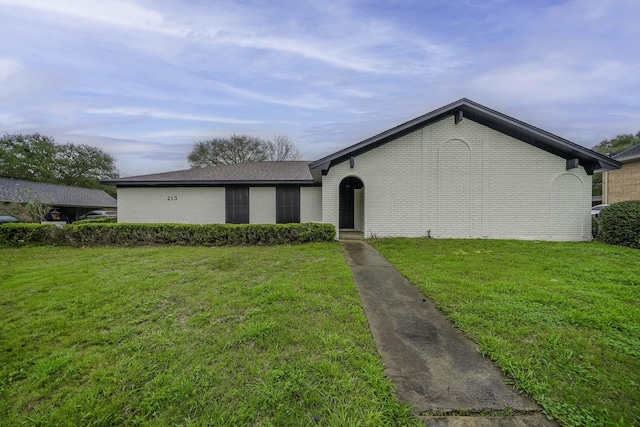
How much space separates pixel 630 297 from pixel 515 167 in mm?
6877

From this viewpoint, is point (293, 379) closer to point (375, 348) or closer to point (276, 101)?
point (375, 348)

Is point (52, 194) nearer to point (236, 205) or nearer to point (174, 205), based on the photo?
point (174, 205)

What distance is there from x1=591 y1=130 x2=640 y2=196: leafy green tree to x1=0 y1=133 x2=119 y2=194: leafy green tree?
61013 mm

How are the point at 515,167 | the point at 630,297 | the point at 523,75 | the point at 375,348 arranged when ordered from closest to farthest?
the point at 375,348 < the point at 630,297 < the point at 515,167 < the point at 523,75

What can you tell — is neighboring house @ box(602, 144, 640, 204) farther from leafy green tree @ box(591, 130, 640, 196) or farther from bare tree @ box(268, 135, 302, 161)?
bare tree @ box(268, 135, 302, 161)

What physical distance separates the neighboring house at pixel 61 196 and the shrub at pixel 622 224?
32929 mm

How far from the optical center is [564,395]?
1917 millimetres

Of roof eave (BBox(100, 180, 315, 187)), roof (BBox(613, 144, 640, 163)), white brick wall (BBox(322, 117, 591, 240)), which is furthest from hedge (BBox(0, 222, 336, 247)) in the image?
roof (BBox(613, 144, 640, 163))

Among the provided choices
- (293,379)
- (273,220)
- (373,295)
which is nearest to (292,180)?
(273,220)

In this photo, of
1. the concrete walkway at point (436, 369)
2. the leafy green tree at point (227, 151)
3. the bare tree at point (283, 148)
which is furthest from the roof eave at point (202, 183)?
the bare tree at point (283, 148)

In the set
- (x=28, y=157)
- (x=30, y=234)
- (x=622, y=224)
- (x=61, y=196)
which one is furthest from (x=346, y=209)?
(x=28, y=157)

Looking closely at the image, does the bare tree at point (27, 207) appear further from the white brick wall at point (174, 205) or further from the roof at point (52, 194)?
the white brick wall at point (174, 205)

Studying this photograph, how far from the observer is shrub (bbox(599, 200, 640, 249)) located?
755 cm

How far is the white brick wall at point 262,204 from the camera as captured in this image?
12078mm
